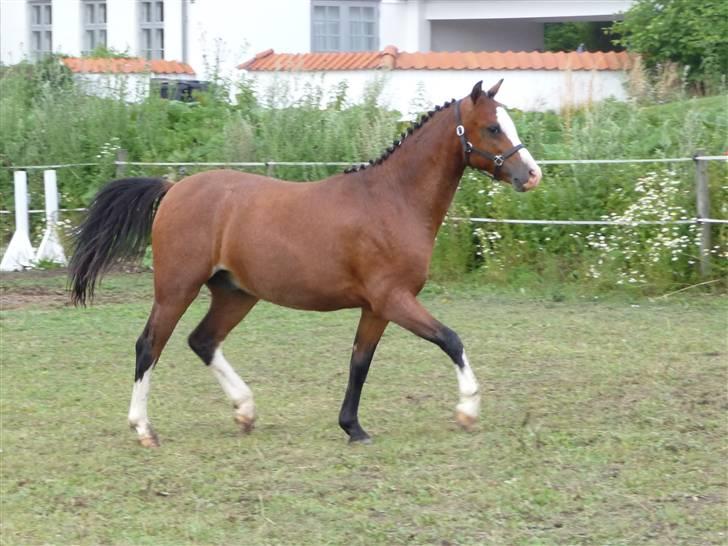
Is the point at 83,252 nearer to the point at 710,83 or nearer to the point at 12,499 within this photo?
the point at 12,499

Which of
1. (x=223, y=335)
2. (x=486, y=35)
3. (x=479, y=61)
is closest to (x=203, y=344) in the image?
(x=223, y=335)

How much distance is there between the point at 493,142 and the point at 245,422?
2.14m

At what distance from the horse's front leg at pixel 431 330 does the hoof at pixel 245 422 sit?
1.07 m

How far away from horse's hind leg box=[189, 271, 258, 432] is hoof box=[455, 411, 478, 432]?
1212mm

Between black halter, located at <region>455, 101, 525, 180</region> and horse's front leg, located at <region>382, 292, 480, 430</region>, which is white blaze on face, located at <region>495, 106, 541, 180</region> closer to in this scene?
black halter, located at <region>455, 101, 525, 180</region>

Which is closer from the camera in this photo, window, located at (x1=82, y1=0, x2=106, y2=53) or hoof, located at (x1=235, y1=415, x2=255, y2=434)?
hoof, located at (x1=235, y1=415, x2=255, y2=434)

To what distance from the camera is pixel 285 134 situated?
1470 centimetres

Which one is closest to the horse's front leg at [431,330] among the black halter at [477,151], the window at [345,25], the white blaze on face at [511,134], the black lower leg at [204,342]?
the black halter at [477,151]

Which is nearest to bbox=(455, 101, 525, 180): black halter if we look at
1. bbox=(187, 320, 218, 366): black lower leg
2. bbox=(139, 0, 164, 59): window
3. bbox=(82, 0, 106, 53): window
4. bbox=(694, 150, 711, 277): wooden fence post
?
bbox=(187, 320, 218, 366): black lower leg

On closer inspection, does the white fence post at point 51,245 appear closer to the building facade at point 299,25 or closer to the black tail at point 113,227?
the black tail at point 113,227

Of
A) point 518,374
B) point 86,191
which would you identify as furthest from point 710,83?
point 518,374

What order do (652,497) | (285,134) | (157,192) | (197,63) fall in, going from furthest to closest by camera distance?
(197,63), (285,134), (157,192), (652,497)

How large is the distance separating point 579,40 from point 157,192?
22.4 metres

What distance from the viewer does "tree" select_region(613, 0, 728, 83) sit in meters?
20.3
